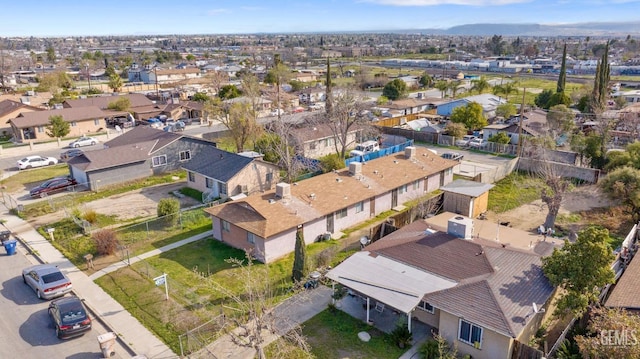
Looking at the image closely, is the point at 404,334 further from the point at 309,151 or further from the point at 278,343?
the point at 309,151

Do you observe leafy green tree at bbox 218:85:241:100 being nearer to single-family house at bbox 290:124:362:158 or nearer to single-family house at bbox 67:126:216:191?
single-family house at bbox 290:124:362:158

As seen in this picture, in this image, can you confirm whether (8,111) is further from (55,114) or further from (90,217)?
(90,217)

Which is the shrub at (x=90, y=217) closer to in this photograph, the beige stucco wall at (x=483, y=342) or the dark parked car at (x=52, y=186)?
the dark parked car at (x=52, y=186)

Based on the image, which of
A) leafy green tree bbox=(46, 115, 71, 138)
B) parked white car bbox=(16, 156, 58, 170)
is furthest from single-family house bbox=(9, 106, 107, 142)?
parked white car bbox=(16, 156, 58, 170)

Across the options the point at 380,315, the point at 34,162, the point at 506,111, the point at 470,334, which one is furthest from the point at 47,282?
the point at 506,111

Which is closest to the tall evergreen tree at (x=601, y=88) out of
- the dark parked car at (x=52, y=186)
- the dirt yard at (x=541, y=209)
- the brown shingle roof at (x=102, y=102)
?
the dirt yard at (x=541, y=209)

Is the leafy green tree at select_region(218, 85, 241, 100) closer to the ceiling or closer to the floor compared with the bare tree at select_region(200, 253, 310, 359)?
closer to the ceiling
